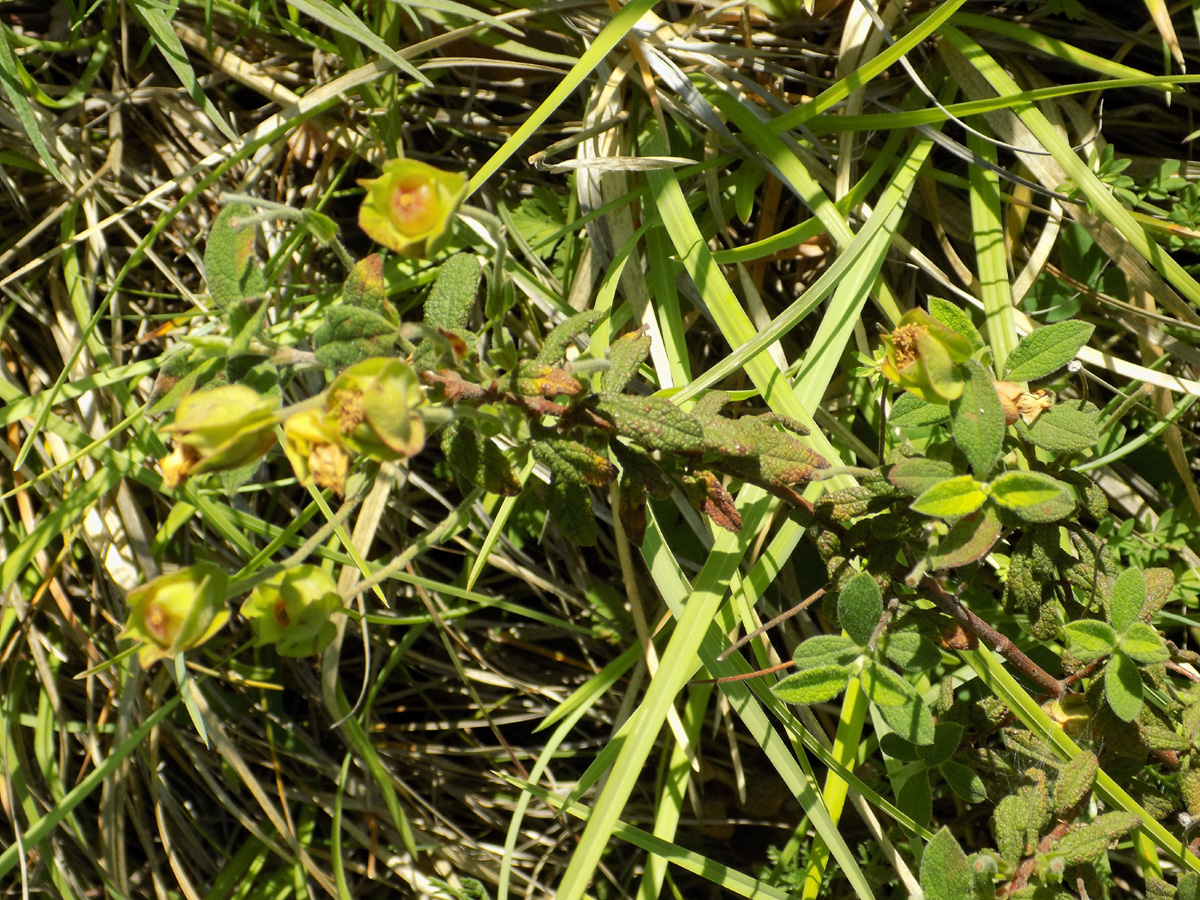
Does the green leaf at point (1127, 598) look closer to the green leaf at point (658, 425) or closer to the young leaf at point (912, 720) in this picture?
the young leaf at point (912, 720)

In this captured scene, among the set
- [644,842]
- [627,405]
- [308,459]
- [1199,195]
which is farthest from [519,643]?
[1199,195]

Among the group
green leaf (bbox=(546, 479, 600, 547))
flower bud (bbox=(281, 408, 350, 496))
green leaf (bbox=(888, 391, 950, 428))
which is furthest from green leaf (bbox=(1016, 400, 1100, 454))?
flower bud (bbox=(281, 408, 350, 496))

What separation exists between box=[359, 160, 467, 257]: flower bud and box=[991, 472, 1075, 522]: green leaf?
2.30 feet

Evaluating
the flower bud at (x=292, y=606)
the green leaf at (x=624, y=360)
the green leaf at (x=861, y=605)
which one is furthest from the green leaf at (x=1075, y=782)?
the flower bud at (x=292, y=606)

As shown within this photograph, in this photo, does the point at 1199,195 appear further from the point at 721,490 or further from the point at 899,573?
the point at 721,490

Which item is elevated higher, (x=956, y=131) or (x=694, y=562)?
(x=956, y=131)

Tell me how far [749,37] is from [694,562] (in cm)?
105

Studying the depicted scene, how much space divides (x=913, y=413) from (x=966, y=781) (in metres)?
0.56

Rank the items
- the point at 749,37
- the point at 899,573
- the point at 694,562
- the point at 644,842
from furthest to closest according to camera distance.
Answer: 1. the point at 694,562
2. the point at 749,37
3. the point at 644,842
4. the point at 899,573

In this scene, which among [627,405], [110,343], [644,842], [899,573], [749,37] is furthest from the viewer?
[110,343]

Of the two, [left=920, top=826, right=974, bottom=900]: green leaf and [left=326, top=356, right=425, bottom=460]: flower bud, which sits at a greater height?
[left=326, top=356, right=425, bottom=460]: flower bud

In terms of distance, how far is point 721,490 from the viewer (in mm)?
1203

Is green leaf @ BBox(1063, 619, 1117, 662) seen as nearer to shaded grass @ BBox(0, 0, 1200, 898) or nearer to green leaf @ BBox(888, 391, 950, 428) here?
green leaf @ BBox(888, 391, 950, 428)

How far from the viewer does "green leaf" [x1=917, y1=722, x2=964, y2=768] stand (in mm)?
1288
